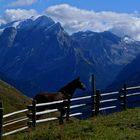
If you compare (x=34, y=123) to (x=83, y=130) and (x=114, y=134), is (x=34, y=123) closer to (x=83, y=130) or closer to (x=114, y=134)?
(x=83, y=130)

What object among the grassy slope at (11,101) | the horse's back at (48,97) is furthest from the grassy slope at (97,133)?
the grassy slope at (11,101)

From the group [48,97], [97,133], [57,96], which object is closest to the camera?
[97,133]

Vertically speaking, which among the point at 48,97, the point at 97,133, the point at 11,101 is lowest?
the point at 97,133

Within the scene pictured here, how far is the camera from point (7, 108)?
506 feet

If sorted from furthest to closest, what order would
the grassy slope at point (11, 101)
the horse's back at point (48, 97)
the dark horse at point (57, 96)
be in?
1. the grassy slope at point (11, 101)
2. the horse's back at point (48, 97)
3. the dark horse at point (57, 96)

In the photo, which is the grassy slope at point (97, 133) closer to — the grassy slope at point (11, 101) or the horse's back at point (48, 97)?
the horse's back at point (48, 97)

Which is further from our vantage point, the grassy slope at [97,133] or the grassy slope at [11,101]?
the grassy slope at [11,101]

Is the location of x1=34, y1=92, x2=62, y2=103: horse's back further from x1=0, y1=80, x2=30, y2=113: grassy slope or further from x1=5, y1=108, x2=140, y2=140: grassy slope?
x1=0, y1=80, x2=30, y2=113: grassy slope

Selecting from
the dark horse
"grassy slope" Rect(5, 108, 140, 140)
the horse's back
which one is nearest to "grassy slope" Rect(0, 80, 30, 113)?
the dark horse

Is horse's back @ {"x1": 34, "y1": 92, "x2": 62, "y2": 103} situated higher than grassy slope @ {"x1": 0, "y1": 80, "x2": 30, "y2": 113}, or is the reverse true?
grassy slope @ {"x1": 0, "y1": 80, "x2": 30, "y2": 113}

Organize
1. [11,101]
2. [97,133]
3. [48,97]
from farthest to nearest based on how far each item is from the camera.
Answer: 1. [11,101]
2. [48,97]
3. [97,133]

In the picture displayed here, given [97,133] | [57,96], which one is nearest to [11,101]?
[57,96]

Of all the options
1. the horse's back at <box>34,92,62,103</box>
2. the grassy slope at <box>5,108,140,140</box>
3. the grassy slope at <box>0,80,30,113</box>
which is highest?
the grassy slope at <box>0,80,30,113</box>

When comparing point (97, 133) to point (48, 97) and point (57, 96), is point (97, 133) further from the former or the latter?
point (48, 97)
